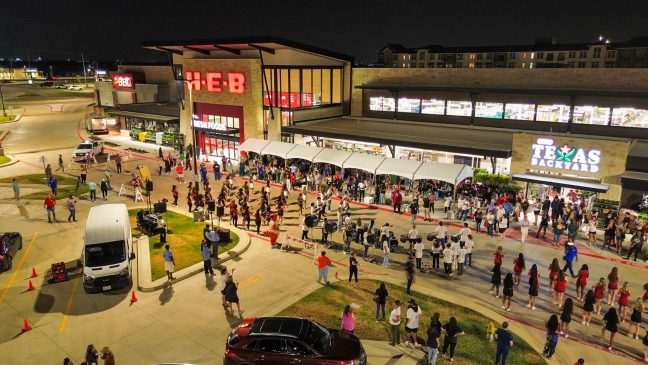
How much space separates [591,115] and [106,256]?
30.4 metres

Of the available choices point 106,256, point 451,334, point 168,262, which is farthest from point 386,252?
point 106,256

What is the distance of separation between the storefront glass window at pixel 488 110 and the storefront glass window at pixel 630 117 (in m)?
7.35

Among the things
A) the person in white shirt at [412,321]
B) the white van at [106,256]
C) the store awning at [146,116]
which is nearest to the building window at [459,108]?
the person in white shirt at [412,321]

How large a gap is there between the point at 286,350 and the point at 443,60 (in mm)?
107047

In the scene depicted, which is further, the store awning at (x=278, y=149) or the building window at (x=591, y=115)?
the store awning at (x=278, y=149)

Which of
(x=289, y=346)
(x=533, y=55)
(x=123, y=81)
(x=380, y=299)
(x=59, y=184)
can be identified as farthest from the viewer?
(x=533, y=55)

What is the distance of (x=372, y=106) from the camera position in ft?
133

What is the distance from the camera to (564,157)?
25.2 meters

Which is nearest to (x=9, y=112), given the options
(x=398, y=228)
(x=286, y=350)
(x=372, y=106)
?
(x=372, y=106)

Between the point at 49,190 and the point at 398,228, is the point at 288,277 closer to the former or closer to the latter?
the point at 398,228

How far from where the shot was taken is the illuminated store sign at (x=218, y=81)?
38281mm

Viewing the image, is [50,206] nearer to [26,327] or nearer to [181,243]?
[181,243]

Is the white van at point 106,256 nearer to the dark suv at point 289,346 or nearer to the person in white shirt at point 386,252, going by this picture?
the dark suv at point 289,346

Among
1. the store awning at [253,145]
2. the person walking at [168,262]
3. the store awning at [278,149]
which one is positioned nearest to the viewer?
the person walking at [168,262]
